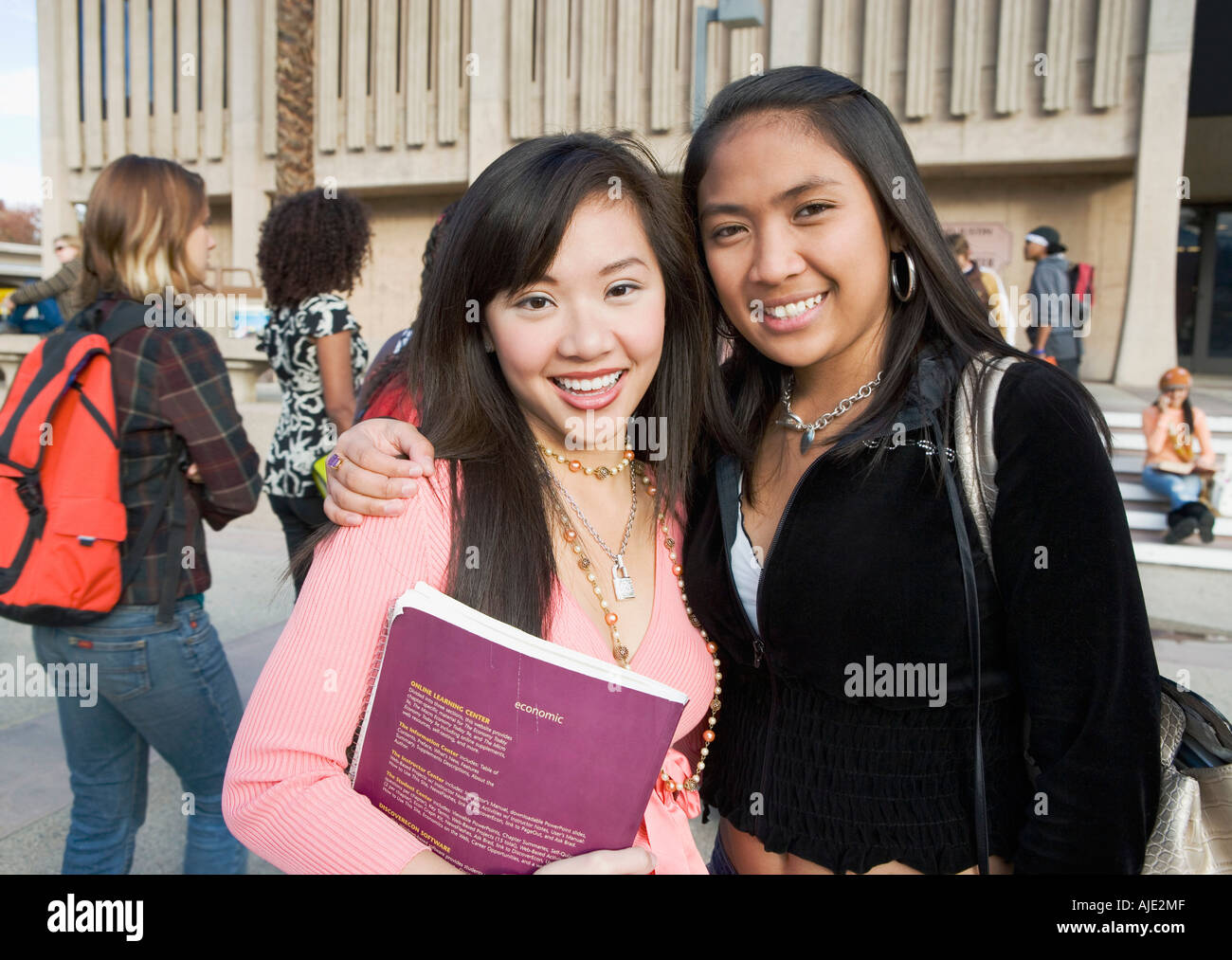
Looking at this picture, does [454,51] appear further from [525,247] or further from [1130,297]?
[525,247]

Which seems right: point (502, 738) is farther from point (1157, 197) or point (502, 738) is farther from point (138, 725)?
point (1157, 197)

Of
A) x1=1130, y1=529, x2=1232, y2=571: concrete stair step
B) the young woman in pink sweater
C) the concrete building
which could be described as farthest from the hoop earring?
the concrete building

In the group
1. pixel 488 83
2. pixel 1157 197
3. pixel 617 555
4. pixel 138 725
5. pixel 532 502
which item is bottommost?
pixel 138 725

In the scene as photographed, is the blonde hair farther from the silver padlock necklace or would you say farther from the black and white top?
the silver padlock necklace

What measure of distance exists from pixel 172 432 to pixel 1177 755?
2.32 metres

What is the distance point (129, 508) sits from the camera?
228cm

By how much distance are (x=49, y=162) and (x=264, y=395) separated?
47.8ft

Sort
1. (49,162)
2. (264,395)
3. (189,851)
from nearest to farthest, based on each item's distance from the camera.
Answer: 1. (189,851)
2. (264,395)
3. (49,162)

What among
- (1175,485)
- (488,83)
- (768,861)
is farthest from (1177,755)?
(488,83)

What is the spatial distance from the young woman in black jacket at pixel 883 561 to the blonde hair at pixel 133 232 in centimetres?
132

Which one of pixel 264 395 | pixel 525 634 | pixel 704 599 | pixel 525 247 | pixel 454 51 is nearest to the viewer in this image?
pixel 525 634

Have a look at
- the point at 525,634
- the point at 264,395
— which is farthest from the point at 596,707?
the point at 264,395

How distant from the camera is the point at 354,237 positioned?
3873 mm

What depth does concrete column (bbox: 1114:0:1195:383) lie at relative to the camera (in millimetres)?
12312
